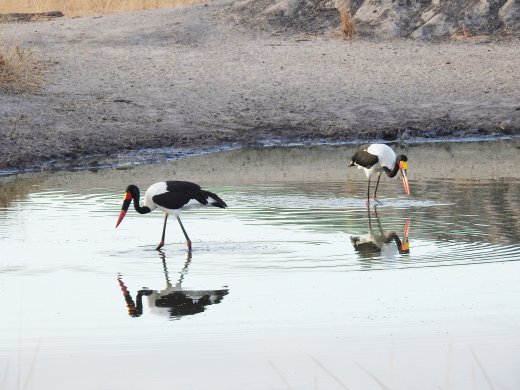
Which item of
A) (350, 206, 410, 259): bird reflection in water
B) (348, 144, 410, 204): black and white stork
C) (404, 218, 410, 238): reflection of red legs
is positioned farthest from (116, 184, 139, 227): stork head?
(348, 144, 410, 204): black and white stork

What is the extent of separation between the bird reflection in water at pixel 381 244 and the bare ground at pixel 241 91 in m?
5.68

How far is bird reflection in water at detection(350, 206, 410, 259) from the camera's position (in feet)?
31.9

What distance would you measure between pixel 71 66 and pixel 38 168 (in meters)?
4.00

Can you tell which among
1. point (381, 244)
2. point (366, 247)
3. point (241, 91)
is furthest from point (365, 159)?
point (241, 91)

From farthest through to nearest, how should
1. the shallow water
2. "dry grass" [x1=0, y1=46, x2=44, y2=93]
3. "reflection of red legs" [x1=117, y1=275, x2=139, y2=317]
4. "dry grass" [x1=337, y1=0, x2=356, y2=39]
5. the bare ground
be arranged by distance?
"dry grass" [x1=337, y1=0, x2=356, y2=39] < "dry grass" [x1=0, y1=46, x2=44, y2=93] < the bare ground < "reflection of red legs" [x1=117, y1=275, x2=139, y2=317] < the shallow water

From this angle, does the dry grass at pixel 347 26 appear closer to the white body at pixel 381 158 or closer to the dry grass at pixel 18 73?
the dry grass at pixel 18 73

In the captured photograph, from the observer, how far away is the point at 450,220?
435 inches

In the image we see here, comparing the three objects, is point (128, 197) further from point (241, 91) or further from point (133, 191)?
point (241, 91)

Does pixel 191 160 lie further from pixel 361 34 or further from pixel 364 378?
pixel 364 378

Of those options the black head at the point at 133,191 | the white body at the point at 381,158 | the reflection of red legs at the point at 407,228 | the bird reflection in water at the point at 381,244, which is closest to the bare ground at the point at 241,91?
the white body at the point at 381,158

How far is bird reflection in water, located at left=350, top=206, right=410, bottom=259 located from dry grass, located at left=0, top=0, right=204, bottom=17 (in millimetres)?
14684

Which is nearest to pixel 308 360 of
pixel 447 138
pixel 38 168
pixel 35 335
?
pixel 35 335

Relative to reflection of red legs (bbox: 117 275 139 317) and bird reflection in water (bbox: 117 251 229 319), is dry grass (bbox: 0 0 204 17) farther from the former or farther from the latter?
bird reflection in water (bbox: 117 251 229 319)

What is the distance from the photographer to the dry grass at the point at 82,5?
25.1m
